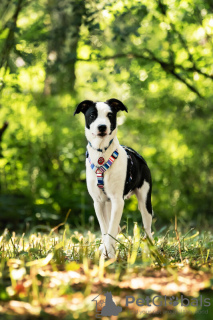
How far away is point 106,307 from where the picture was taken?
2191 mm

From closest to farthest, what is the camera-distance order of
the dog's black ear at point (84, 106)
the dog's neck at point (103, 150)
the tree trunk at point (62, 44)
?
1. the dog's neck at point (103, 150)
2. the dog's black ear at point (84, 106)
3. the tree trunk at point (62, 44)

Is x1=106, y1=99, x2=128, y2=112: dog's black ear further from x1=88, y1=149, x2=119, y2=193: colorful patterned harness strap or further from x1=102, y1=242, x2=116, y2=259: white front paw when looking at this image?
x1=102, y1=242, x2=116, y2=259: white front paw

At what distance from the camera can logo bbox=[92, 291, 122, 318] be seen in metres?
2.14

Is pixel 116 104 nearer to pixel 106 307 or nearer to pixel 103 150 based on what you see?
pixel 103 150

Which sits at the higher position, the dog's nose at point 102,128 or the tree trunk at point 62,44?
the tree trunk at point 62,44

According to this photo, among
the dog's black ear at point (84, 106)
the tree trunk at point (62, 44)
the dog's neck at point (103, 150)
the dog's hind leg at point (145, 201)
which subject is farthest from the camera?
the tree trunk at point (62, 44)

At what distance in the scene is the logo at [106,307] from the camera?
7.03 ft

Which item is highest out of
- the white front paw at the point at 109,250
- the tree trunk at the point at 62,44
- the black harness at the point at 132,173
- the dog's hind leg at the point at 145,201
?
the tree trunk at the point at 62,44


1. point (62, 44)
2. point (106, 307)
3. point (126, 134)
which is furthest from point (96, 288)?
point (126, 134)

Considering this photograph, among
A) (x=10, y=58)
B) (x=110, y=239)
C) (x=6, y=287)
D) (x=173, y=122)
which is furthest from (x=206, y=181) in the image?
(x=6, y=287)

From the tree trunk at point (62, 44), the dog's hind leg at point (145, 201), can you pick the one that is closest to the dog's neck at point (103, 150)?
the dog's hind leg at point (145, 201)

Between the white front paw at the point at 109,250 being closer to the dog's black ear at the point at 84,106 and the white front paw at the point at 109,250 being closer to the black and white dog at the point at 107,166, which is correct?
the black and white dog at the point at 107,166

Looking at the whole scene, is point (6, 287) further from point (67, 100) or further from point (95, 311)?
point (67, 100)

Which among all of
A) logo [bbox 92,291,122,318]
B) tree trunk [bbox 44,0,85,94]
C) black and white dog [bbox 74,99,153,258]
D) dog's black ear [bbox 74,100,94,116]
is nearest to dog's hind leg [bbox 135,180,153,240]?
black and white dog [bbox 74,99,153,258]
